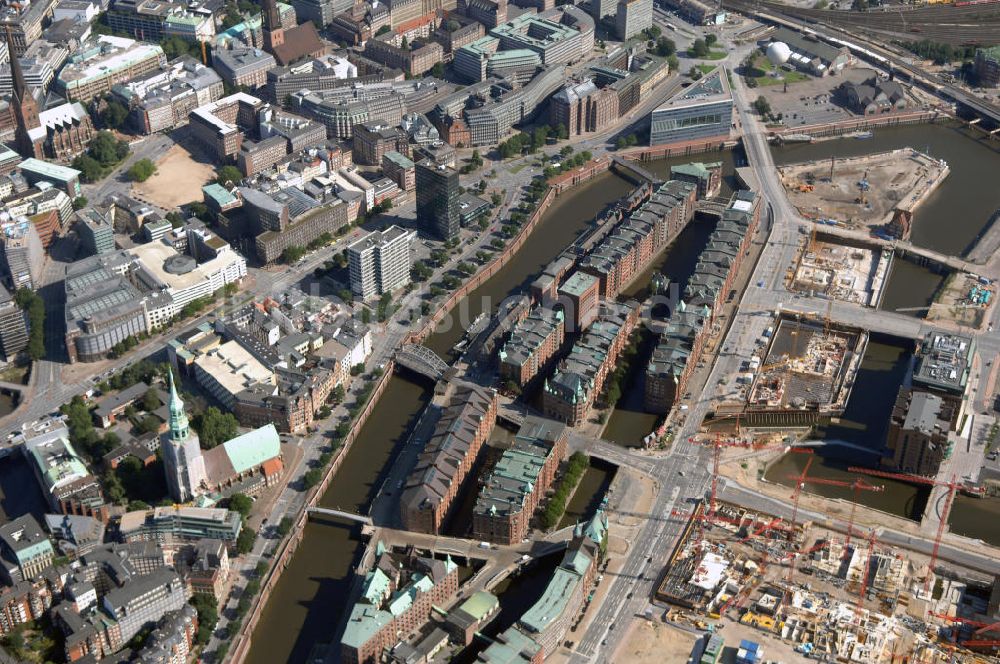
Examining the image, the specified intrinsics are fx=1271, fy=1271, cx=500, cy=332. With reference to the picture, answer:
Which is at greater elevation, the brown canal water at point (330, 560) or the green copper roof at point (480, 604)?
the green copper roof at point (480, 604)

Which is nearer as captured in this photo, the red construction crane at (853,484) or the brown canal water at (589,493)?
the brown canal water at (589,493)

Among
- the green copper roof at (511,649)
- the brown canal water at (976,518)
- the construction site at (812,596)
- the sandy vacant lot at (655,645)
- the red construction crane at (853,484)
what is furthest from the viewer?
the red construction crane at (853,484)

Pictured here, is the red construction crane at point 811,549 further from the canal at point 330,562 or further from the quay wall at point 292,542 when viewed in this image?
the quay wall at point 292,542

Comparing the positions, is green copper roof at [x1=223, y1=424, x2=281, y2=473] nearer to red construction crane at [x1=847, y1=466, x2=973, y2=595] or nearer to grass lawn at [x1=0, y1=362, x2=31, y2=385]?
grass lawn at [x1=0, y1=362, x2=31, y2=385]

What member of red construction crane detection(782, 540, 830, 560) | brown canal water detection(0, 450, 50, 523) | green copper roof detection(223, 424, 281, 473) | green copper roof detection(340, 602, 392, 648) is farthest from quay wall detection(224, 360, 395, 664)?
red construction crane detection(782, 540, 830, 560)

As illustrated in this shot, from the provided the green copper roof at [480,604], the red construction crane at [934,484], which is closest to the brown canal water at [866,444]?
the red construction crane at [934,484]

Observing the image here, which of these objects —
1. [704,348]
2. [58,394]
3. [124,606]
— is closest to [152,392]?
[58,394]
